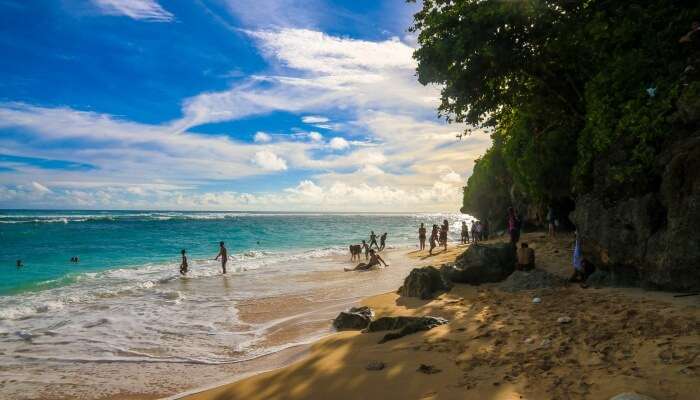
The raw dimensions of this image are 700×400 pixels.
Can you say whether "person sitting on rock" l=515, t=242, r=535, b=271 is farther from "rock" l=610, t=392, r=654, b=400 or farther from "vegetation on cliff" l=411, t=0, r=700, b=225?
"rock" l=610, t=392, r=654, b=400

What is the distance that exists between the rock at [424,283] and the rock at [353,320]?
2.37m

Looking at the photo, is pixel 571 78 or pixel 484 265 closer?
pixel 484 265

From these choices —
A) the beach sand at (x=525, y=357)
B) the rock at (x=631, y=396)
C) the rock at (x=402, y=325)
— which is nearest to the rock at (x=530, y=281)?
the beach sand at (x=525, y=357)

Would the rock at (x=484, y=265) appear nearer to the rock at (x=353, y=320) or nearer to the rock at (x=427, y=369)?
the rock at (x=353, y=320)

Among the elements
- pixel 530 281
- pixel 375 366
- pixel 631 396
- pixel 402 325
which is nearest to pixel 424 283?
pixel 530 281

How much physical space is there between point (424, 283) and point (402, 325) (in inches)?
151

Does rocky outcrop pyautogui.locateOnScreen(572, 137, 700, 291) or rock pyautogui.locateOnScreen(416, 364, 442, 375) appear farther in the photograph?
rocky outcrop pyautogui.locateOnScreen(572, 137, 700, 291)

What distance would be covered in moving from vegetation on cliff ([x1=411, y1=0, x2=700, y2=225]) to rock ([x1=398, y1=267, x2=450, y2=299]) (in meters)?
5.11

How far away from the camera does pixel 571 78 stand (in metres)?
13.5

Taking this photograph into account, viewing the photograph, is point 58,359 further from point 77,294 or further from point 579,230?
point 579,230

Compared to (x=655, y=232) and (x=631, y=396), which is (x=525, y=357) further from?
(x=655, y=232)

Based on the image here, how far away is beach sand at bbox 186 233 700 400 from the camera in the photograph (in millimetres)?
4918

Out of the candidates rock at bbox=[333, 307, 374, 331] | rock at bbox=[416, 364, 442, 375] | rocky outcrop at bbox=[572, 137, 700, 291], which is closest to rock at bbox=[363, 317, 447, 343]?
rock at bbox=[333, 307, 374, 331]

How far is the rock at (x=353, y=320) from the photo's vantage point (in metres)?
10.2
